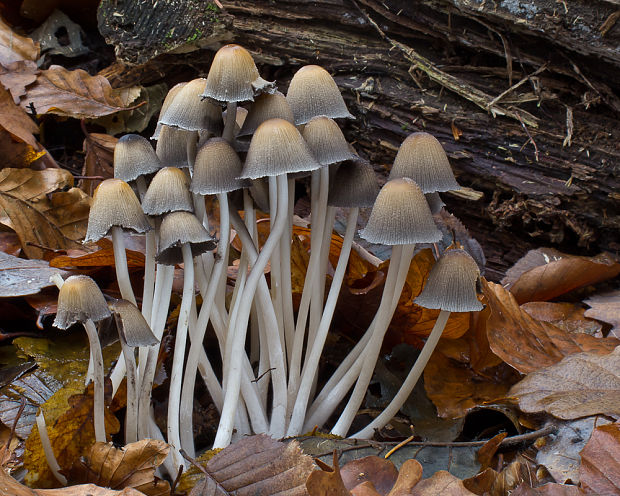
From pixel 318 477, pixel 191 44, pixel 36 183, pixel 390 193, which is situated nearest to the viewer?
pixel 318 477

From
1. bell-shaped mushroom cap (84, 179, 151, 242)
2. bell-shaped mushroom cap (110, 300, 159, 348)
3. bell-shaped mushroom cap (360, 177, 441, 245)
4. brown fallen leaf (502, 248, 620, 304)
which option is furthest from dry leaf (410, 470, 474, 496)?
brown fallen leaf (502, 248, 620, 304)

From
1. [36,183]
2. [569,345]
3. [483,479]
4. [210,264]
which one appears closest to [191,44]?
[36,183]

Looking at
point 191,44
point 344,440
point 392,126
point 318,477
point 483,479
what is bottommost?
point 344,440

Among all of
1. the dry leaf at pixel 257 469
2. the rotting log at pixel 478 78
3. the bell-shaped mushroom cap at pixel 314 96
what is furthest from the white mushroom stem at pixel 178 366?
the rotting log at pixel 478 78

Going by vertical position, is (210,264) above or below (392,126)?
below

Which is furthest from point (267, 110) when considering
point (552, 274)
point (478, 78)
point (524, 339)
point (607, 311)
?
point (607, 311)

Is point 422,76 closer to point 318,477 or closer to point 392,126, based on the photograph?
point 392,126

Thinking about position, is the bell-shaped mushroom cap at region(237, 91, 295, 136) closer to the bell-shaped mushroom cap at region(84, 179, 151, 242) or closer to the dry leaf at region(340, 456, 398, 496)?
the bell-shaped mushroom cap at region(84, 179, 151, 242)
